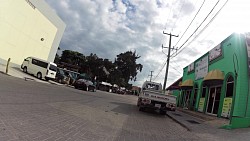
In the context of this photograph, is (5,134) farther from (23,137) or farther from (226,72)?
(226,72)

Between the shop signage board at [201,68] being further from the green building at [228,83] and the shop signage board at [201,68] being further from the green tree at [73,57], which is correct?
the green tree at [73,57]

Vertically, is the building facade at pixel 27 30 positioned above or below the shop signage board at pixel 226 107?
above

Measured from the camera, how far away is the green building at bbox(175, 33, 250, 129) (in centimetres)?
1572

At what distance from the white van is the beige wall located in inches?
70.8

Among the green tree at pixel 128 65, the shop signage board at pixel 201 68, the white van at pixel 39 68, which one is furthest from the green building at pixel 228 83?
the green tree at pixel 128 65

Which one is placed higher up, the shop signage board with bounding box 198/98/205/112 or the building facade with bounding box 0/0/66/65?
the building facade with bounding box 0/0/66/65

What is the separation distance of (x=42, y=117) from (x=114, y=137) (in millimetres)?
2400

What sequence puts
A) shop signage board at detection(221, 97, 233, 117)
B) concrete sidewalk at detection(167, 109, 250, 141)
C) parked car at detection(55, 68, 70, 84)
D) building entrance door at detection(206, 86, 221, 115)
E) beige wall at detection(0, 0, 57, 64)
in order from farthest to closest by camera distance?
parked car at detection(55, 68, 70, 84)
beige wall at detection(0, 0, 57, 64)
building entrance door at detection(206, 86, 221, 115)
shop signage board at detection(221, 97, 233, 117)
concrete sidewalk at detection(167, 109, 250, 141)

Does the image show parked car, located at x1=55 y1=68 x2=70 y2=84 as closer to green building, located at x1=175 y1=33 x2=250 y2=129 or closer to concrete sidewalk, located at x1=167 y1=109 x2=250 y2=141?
green building, located at x1=175 y1=33 x2=250 y2=129

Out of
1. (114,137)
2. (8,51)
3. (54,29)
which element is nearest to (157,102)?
(114,137)

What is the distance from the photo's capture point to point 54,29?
40594mm

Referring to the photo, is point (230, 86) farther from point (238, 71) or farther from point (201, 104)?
point (201, 104)

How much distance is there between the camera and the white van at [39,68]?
30.9m

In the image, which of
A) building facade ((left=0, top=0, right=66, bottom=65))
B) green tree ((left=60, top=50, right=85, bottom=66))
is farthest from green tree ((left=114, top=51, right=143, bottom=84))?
building facade ((left=0, top=0, right=66, bottom=65))
